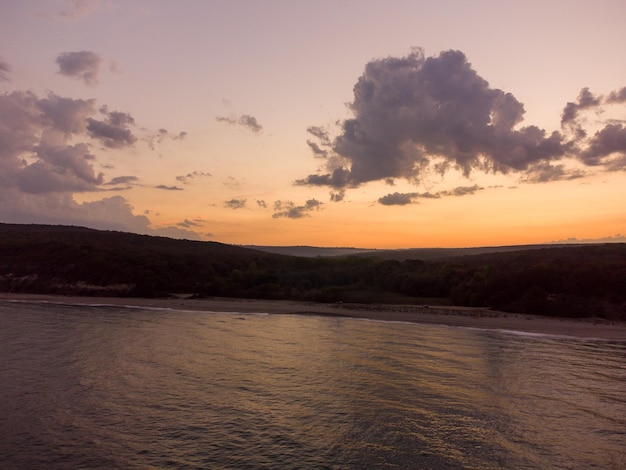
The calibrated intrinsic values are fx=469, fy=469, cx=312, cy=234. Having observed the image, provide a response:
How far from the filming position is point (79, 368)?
18062 millimetres

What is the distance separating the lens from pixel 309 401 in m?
14.4

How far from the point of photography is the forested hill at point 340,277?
113ft

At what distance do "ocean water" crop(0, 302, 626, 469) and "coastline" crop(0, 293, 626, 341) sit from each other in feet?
10.6

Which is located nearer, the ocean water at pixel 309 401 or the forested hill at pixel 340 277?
the ocean water at pixel 309 401

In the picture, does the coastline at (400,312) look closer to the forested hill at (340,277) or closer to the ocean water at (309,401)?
the forested hill at (340,277)

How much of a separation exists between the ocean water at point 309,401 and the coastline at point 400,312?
128 inches

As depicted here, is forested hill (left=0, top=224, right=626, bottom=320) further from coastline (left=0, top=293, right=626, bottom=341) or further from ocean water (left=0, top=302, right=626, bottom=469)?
ocean water (left=0, top=302, right=626, bottom=469)

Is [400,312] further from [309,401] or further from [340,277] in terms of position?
[309,401]

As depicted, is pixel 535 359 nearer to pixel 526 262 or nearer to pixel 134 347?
pixel 134 347

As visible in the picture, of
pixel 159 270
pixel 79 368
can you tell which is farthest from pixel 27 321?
pixel 159 270

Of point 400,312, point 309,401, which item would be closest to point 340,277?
point 400,312

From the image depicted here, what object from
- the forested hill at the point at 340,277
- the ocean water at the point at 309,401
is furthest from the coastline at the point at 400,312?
the ocean water at the point at 309,401

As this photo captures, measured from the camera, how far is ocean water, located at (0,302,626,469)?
10648mm

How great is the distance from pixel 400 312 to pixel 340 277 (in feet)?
50.0
